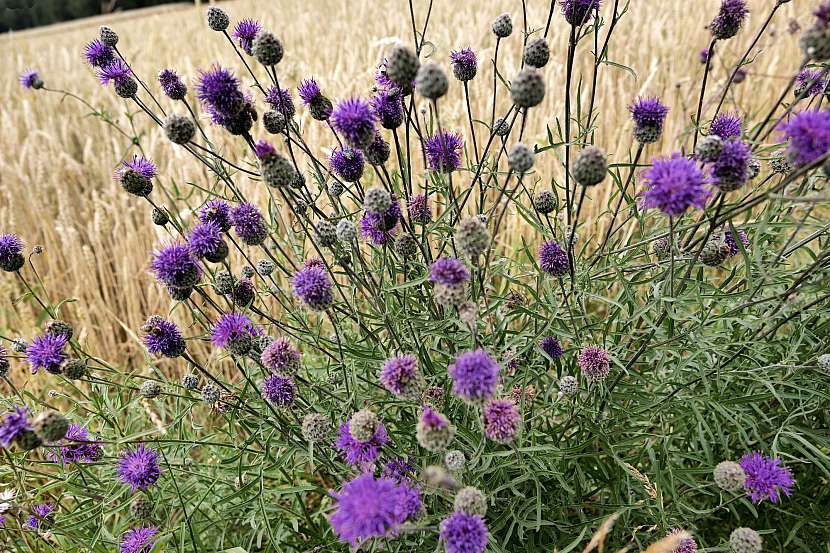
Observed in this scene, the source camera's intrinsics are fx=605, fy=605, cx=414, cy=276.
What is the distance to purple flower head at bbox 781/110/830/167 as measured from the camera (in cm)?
149

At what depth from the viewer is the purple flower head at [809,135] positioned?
1492 mm

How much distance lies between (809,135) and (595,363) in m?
0.87

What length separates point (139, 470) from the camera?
2102 mm

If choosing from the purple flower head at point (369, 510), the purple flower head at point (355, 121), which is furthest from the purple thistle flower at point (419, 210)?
the purple flower head at point (369, 510)

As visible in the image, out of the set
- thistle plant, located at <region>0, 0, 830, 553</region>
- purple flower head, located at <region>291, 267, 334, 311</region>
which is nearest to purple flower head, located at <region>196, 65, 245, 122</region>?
thistle plant, located at <region>0, 0, 830, 553</region>

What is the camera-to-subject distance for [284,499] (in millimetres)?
2990

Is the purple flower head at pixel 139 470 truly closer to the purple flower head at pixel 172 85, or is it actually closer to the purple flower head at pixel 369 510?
the purple flower head at pixel 369 510

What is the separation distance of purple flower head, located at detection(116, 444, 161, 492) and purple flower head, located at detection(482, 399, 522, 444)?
1.23 m

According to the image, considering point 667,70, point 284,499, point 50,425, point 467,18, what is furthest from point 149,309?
point 467,18

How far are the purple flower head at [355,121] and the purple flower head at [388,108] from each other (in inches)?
11.4

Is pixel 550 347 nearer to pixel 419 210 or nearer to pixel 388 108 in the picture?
pixel 419 210

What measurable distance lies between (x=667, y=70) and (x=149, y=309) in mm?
4909

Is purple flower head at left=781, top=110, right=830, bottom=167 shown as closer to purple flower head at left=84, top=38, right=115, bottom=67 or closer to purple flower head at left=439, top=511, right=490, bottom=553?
purple flower head at left=439, top=511, right=490, bottom=553

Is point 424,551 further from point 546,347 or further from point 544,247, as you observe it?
point 544,247
